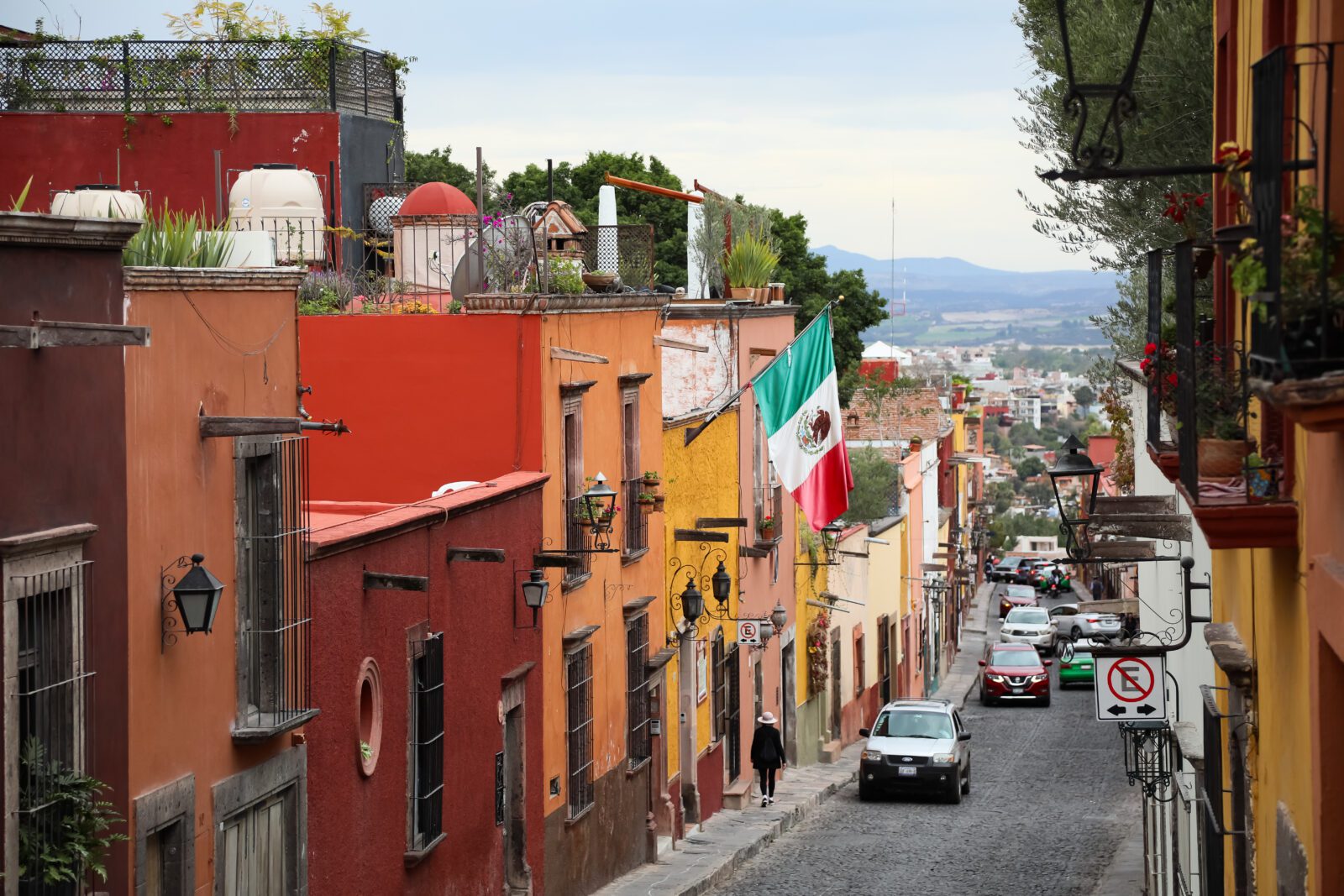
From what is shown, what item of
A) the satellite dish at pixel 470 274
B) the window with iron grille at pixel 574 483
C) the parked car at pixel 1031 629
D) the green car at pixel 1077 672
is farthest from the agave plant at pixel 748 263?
the parked car at pixel 1031 629

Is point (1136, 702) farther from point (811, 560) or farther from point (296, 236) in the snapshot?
point (811, 560)

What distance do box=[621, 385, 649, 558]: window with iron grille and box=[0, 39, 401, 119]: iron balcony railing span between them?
699cm

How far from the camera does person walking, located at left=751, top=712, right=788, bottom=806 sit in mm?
25562

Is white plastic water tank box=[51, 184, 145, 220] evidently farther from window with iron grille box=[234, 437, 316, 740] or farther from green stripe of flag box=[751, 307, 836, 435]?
green stripe of flag box=[751, 307, 836, 435]

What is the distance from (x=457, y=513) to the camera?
1412cm

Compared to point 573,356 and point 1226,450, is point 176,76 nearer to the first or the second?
point 573,356

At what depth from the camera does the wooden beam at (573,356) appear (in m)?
16.8

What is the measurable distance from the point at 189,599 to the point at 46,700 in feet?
4.16

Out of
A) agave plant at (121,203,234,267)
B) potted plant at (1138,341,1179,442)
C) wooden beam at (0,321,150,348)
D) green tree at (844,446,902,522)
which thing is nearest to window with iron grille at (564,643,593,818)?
agave plant at (121,203,234,267)

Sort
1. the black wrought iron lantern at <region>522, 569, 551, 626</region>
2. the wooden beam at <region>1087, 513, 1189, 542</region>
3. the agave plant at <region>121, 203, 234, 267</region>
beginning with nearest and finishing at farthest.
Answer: the agave plant at <region>121, 203, 234, 267</region> < the wooden beam at <region>1087, 513, 1189, 542</region> < the black wrought iron lantern at <region>522, 569, 551, 626</region>

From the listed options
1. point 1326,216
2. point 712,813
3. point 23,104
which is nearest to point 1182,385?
point 1326,216

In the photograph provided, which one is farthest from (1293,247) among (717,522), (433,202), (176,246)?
(717,522)

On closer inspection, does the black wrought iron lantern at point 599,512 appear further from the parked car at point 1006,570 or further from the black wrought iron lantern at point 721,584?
the parked car at point 1006,570

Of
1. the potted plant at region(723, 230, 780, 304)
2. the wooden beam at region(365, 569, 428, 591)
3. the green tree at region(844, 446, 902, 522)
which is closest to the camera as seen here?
the wooden beam at region(365, 569, 428, 591)
